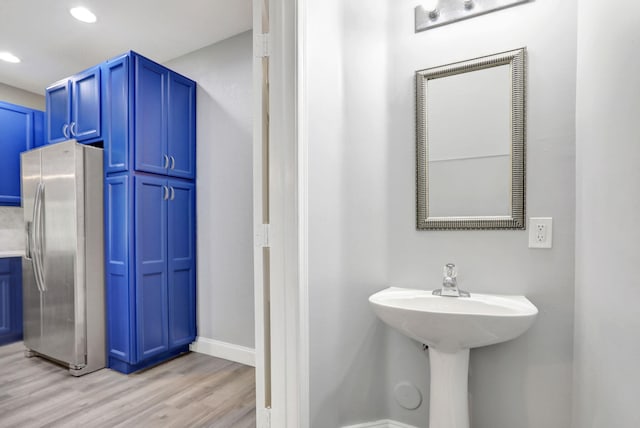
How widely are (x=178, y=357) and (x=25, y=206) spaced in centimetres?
181

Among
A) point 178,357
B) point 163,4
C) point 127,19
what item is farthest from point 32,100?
point 178,357

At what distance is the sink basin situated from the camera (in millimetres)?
1144

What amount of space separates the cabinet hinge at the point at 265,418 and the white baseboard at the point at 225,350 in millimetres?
1181

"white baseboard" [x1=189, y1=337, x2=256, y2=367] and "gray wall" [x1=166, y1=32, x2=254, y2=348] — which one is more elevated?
"gray wall" [x1=166, y1=32, x2=254, y2=348]

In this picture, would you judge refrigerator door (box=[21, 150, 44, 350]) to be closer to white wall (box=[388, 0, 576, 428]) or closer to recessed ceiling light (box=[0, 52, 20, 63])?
recessed ceiling light (box=[0, 52, 20, 63])

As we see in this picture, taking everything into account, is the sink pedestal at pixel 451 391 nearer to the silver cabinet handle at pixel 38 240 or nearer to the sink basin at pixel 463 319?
the sink basin at pixel 463 319

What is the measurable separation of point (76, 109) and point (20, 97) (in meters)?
1.73

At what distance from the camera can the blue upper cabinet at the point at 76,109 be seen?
8.50 ft

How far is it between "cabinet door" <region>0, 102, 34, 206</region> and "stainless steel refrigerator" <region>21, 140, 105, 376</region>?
918mm

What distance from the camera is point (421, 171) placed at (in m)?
1.64

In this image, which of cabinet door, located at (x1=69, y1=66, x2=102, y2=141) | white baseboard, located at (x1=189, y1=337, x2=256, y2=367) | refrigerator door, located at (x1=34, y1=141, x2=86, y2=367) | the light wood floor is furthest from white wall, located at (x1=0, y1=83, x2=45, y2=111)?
white baseboard, located at (x1=189, y1=337, x2=256, y2=367)

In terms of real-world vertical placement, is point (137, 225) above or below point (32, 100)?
below

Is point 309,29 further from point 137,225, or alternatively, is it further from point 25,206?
point 25,206

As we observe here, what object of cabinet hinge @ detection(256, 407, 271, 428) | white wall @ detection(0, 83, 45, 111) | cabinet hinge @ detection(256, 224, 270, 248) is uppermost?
white wall @ detection(0, 83, 45, 111)
